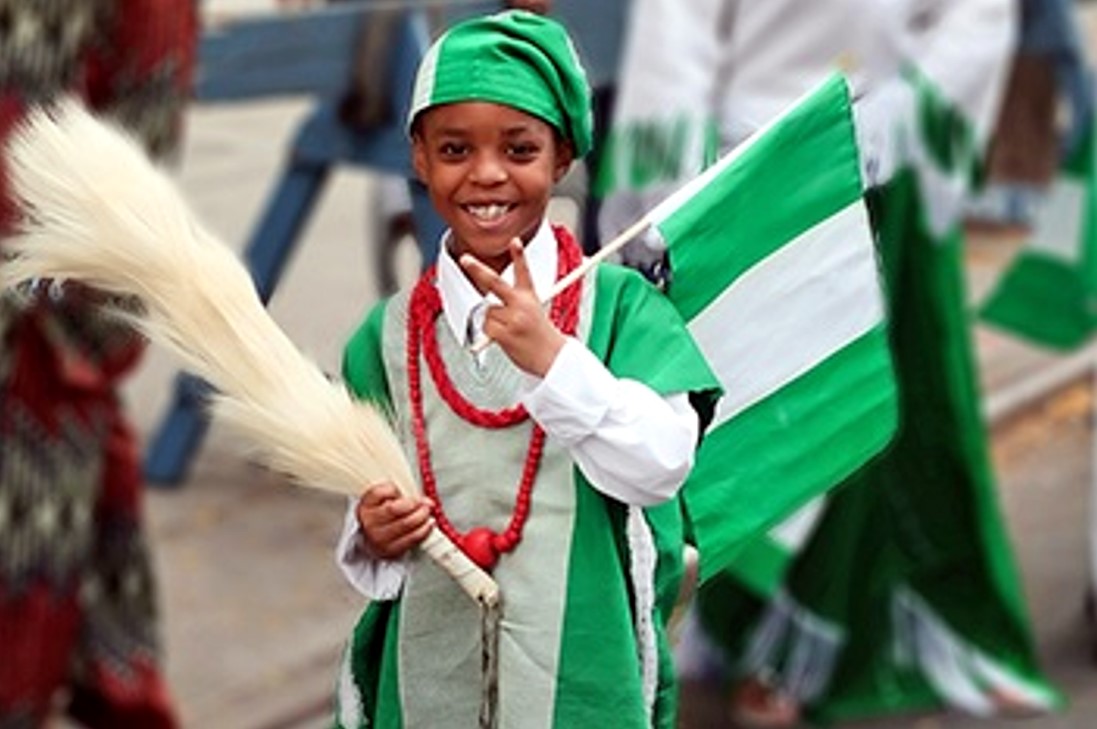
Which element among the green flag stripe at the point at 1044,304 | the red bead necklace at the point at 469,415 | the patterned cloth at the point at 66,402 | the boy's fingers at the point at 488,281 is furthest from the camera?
the green flag stripe at the point at 1044,304

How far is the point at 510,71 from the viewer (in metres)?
1.89

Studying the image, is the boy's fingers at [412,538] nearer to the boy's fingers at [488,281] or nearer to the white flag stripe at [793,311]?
the boy's fingers at [488,281]

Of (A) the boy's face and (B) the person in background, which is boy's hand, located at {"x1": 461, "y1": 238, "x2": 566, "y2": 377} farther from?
(B) the person in background

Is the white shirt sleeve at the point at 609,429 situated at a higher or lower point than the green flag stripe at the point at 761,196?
lower

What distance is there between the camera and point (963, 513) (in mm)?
4977

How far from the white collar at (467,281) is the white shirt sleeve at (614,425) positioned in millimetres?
97

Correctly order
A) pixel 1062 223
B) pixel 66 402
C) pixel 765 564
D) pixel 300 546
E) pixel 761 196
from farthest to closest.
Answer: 1. pixel 300 546
2. pixel 1062 223
3. pixel 765 564
4. pixel 66 402
5. pixel 761 196

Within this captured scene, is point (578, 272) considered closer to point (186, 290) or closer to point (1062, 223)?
point (186, 290)

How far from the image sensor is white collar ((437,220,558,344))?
196cm

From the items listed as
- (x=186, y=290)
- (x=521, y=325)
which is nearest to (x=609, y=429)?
(x=521, y=325)

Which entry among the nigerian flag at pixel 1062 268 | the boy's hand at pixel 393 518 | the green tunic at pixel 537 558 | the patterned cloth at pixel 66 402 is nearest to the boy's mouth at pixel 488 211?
the green tunic at pixel 537 558

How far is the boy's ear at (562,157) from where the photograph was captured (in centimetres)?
194

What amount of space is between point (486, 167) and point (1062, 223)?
3395mm

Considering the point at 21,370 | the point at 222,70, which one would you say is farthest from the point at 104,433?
the point at 222,70
